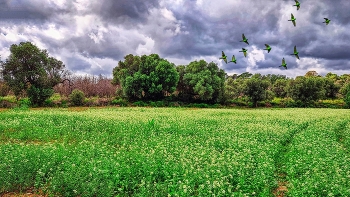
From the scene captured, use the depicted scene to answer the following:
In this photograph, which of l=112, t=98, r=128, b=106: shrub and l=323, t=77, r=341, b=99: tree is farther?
l=323, t=77, r=341, b=99: tree

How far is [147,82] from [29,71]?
69.2 ft

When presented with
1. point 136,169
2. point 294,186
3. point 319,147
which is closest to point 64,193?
point 136,169

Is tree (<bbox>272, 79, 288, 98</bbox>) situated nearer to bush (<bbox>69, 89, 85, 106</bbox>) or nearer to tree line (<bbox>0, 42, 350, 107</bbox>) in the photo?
tree line (<bbox>0, 42, 350, 107</bbox>)

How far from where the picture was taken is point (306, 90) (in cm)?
7006

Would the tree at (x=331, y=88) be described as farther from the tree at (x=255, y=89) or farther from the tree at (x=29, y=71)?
the tree at (x=29, y=71)

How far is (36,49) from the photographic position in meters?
45.6

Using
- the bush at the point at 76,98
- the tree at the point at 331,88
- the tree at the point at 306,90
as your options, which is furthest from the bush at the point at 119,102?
the tree at the point at 331,88

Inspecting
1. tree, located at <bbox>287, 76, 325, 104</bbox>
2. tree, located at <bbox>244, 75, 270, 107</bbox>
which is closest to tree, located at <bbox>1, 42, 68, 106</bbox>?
tree, located at <bbox>244, 75, 270, 107</bbox>

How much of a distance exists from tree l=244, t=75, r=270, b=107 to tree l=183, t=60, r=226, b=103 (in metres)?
5.84

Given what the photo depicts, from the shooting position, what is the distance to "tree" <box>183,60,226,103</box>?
5909cm

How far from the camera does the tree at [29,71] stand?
44031 mm

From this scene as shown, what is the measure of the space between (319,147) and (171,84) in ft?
142

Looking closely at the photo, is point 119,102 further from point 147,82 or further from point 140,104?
point 147,82

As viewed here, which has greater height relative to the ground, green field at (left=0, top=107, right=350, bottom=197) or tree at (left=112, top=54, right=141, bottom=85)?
tree at (left=112, top=54, right=141, bottom=85)
